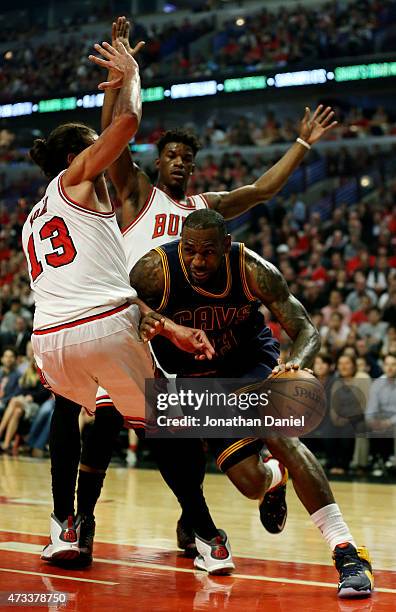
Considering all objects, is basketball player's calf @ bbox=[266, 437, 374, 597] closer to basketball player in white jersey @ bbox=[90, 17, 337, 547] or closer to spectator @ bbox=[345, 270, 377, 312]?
basketball player in white jersey @ bbox=[90, 17, 337, 547]

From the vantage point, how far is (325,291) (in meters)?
14.0

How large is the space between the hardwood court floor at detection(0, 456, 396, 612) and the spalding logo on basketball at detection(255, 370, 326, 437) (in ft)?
2.45

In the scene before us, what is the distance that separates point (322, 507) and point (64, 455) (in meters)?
1.48

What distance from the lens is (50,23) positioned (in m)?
30.6

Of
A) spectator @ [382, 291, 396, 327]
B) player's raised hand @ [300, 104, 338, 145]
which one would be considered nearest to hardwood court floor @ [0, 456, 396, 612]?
player's raised hand @ [300, 104, 338, 145]

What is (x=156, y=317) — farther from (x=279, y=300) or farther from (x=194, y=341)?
(x=279, y=300)

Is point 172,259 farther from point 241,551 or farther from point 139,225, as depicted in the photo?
point 241,551

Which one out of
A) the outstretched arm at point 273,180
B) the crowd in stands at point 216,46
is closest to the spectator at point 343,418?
the outstretched arm at point 273,180

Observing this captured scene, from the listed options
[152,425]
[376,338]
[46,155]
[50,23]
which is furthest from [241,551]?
[50,23]

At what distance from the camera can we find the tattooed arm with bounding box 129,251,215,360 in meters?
4.14

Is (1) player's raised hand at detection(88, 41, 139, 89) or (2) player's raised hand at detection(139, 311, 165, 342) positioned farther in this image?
(1) player's raised hand at detection(88, 41, 139, 89)

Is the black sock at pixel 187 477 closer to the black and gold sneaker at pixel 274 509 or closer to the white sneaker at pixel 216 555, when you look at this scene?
the white sneaker at pixel 216 555

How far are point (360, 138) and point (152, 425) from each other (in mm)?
17527

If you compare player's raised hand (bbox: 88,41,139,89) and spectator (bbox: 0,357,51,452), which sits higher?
player's raised hand (bbox: 88,41,139,89)
